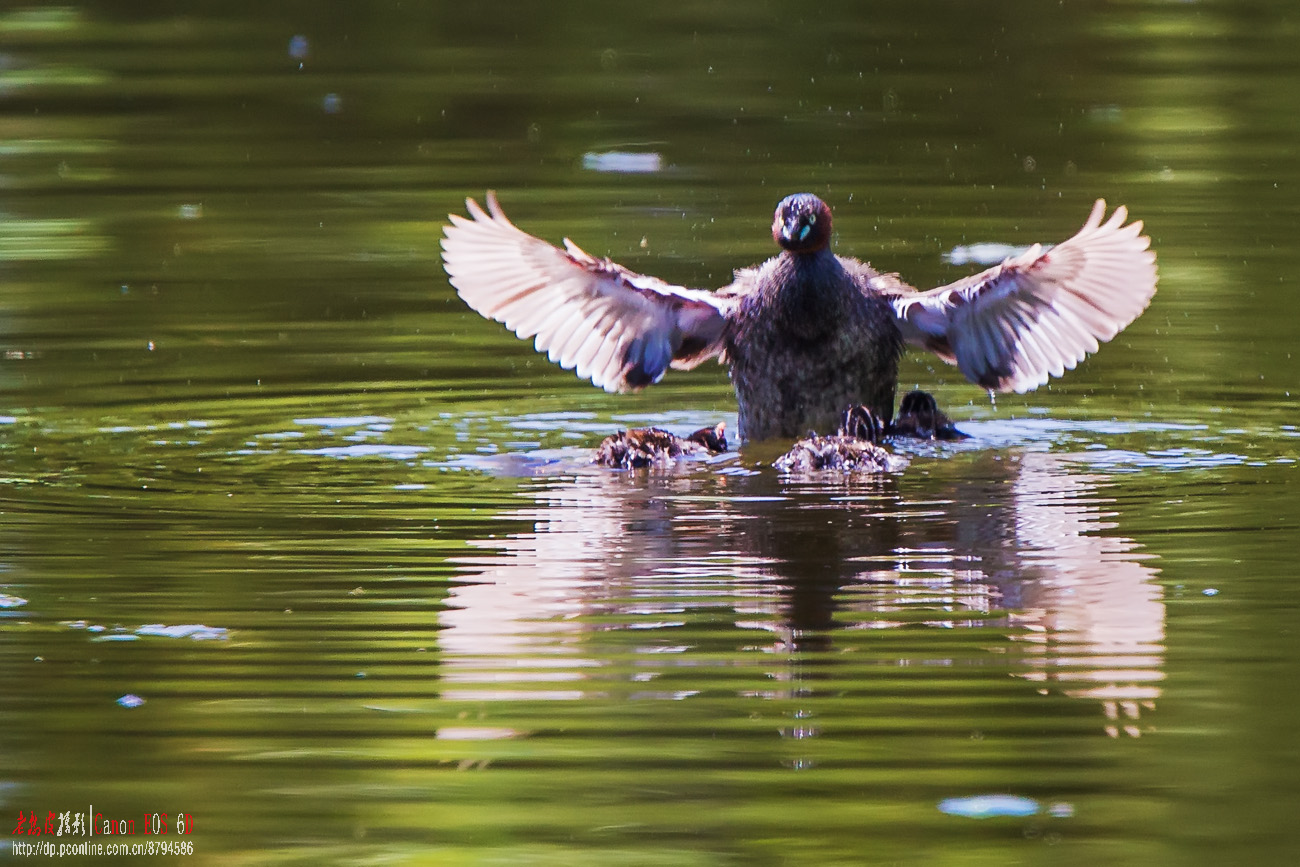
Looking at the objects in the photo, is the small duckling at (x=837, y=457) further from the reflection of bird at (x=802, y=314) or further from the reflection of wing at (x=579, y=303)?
the reflection of wing at (x=579, y=303)

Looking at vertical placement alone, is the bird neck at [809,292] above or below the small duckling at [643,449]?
above

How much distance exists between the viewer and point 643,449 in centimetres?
849

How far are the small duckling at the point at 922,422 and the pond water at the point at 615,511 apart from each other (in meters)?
0.16

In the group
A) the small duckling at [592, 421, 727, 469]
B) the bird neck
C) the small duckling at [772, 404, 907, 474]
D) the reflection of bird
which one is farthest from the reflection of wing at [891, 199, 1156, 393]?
the small duckling at [592, 421, 727, 469]

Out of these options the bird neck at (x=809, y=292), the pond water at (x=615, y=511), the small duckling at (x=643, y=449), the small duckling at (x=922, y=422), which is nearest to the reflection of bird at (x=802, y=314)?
the bird neck at (x=809, y=292)

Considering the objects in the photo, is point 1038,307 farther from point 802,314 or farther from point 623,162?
point 623,162

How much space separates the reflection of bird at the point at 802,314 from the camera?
896 cm

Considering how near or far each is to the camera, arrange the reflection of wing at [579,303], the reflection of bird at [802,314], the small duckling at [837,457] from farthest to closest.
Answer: the reflection of wing at [579,303] < the reflection of bird at [802,314] < the small duckling at [837,457]

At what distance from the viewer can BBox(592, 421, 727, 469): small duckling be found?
27.9 ft

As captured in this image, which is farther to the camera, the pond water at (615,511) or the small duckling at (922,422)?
the small duckling at (922,422)

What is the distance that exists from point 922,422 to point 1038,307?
0.60 metres

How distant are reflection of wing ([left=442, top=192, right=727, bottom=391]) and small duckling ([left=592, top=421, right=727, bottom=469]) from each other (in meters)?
0.65

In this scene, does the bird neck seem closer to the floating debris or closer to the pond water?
the pond water

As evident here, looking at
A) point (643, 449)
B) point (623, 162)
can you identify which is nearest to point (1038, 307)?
point (643, 449)
